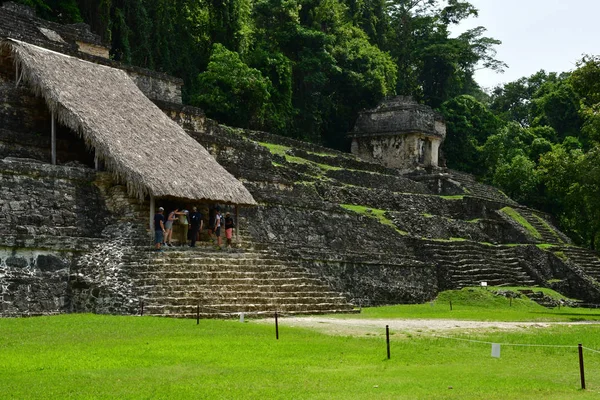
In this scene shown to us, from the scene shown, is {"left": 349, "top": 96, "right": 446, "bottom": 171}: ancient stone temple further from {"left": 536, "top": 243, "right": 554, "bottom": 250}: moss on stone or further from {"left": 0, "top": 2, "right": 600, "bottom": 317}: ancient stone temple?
{"left": 536, "top": 243, "right": 554, "bottom": 250}: moss on stone

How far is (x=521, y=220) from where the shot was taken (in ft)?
105

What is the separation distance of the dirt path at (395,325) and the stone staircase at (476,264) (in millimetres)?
7536

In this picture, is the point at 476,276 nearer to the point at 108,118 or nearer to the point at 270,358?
the point at 108,118

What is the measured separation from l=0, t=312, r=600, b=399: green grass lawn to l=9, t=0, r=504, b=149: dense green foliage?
1733 centimetres

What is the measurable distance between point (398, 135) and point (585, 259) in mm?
10373

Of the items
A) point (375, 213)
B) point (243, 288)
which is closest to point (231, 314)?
point (243, 288)

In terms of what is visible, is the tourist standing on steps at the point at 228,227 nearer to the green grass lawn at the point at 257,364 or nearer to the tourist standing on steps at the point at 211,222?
the tourist standing on steps at the point at 211,222

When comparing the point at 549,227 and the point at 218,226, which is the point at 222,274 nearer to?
the point at 218,226

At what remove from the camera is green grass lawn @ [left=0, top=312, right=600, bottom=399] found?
8016 millimetres

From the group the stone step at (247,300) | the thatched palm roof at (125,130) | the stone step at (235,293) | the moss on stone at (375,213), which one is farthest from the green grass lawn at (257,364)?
the moss on stone at (375,213)

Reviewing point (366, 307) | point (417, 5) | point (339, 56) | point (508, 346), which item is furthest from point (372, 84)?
point (508, 346)

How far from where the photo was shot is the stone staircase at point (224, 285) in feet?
48.6

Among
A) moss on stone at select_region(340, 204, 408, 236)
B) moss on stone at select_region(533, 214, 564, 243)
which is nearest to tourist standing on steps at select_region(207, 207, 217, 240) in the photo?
moss on stone at select_region(340, 204, 408, 236)

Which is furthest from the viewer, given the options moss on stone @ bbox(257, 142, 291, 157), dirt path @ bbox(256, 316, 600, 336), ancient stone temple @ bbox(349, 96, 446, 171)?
ancient stone temple @ bbox(349, 96, 446, 171)
